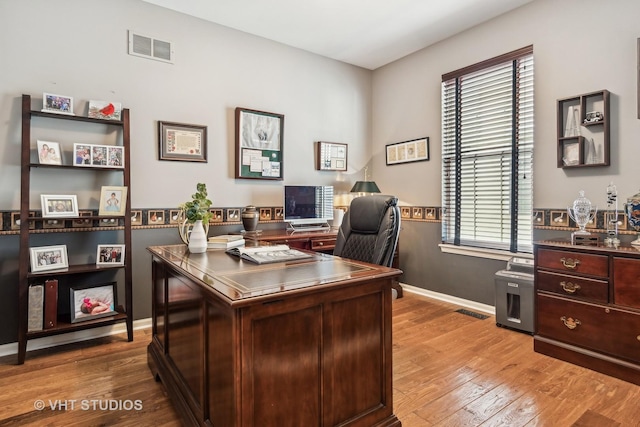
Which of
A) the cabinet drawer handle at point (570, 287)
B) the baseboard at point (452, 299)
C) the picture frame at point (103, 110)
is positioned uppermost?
the picture frame at point (103, 110)

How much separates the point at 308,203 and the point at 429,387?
2328 millimetres

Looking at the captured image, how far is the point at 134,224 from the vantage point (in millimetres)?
3055

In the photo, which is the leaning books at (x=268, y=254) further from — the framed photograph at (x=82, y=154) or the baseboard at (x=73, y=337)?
the baseboard at (x=73, y=337)

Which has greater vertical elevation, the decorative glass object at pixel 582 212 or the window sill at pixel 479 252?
the decorative glass object at pixel 582 212

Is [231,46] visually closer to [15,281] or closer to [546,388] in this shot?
[15,281]

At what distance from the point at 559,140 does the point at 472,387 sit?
210 cm

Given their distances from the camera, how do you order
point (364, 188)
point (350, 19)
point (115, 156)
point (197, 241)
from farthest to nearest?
point (364, 188), point (350, 19), point (115, 156), point (197, 241)

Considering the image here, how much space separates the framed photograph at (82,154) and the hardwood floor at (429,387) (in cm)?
146

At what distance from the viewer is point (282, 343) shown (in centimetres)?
131

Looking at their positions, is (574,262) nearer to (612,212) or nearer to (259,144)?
(612,212)

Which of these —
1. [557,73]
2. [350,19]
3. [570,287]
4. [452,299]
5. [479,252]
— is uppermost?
[350,19]

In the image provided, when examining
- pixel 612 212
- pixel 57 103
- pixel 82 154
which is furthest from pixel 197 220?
pixel 612 212

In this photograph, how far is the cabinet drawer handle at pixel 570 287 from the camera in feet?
7.87

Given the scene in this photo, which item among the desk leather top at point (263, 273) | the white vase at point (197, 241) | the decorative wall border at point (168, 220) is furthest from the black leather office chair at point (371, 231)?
the decorative wall border at point (168, 220)
